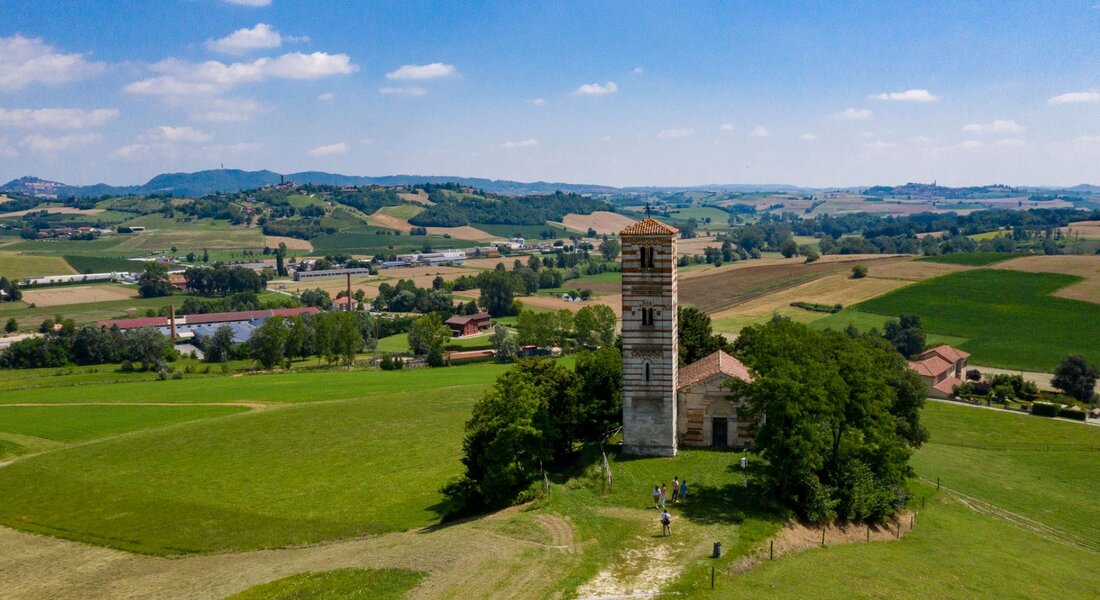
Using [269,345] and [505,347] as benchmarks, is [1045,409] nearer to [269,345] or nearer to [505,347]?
[505,347]

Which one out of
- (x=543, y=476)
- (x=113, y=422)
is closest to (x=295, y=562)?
(x=543, y=476)

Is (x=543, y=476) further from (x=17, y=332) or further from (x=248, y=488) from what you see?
(x=17, y=332)

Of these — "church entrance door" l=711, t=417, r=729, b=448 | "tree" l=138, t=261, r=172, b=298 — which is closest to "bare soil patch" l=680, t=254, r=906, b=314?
"church entrance door" l=711, t=417, r=729, b=448

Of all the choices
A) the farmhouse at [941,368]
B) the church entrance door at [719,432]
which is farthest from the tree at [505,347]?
the church entrance door at [719,432]

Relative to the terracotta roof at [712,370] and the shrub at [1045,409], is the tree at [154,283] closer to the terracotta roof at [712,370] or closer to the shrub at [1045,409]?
the terracotta roof at [712,370]

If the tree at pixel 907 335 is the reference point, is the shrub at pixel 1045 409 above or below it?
below

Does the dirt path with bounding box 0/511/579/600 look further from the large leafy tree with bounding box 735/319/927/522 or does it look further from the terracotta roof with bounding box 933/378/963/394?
the terracotta roof with bounding box 933/378/963/394

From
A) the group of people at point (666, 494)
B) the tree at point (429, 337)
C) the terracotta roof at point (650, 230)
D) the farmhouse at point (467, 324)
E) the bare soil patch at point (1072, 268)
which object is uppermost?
the terracotta roof at point (650, 230)
